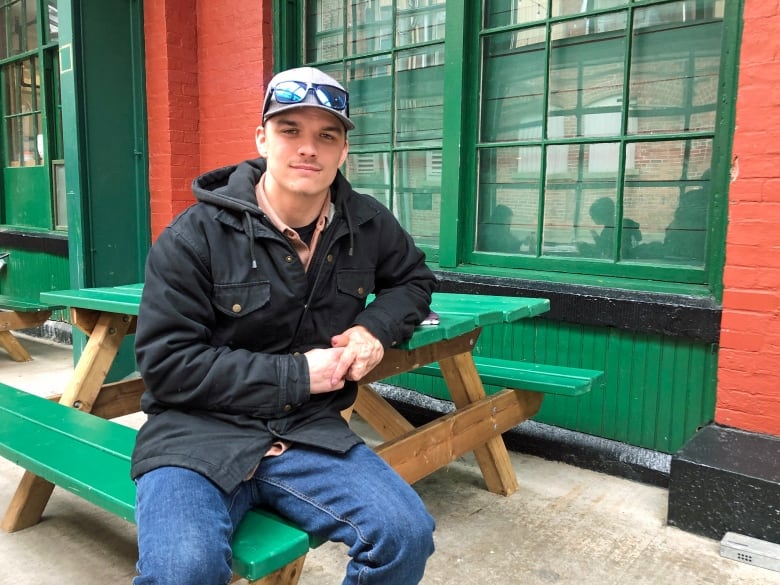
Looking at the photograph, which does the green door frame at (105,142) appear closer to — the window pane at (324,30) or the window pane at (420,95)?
the window pane at (324,30)

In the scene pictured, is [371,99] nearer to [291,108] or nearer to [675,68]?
[675,68]

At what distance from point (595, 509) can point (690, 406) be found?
67cm

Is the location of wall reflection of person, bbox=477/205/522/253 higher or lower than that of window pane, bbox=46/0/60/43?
lower

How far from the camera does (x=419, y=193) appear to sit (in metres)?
4.34

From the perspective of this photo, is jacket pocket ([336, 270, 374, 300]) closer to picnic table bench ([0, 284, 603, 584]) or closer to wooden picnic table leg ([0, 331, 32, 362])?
picnic table bench ([0, 284, 603, 584])

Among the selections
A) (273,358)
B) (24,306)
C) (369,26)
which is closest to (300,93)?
(273,358)

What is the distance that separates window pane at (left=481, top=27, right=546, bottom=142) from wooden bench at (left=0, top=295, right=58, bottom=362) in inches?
154

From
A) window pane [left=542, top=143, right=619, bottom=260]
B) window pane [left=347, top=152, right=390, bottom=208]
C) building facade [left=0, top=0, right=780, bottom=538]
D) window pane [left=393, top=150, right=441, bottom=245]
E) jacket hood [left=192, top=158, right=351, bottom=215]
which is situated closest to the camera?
jacket hood [left=192, top=158, right=351, bottom=215]

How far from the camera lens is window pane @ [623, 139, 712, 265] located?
10.7 feet

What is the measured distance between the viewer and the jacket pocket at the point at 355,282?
208 centimetres

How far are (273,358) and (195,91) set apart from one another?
4066mm

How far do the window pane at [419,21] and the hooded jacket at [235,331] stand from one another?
245 centimetres

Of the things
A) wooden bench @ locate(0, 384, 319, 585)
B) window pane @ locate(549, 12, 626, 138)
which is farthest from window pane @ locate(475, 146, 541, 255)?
wooden bench @ locate(0, 384, 319, 585)

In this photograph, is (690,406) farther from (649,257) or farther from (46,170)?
(46,170)
